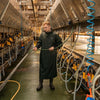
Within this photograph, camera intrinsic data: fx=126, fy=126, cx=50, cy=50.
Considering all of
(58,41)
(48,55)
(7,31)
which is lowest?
(48,55)

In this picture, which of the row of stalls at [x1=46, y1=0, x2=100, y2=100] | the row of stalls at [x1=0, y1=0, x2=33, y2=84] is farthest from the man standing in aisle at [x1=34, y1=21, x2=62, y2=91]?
the row of stalls at [x1=0, y1=0, x2=33, y2=84]

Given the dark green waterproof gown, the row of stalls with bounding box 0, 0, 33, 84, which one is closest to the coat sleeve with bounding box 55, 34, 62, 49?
the dark green waterproof gown

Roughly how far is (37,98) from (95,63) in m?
1.26

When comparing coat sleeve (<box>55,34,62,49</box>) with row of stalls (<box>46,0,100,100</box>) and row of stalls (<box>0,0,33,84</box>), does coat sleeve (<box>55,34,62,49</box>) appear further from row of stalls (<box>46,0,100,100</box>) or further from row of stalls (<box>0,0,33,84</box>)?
row of stalls (<box>0,0,33,84</box>)

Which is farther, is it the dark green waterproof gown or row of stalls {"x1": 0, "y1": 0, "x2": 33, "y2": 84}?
row of stalls {"x1": 0, "y1": 0, "x2": 33, "y2": 84}

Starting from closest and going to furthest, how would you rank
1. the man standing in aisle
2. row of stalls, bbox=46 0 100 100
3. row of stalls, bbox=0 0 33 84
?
row of stalls, bbox=46 0 100 100, the man standing in aisle, row of stalls, bbox=0 0 33 84

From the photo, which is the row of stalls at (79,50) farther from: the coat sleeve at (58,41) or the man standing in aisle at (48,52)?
the man standing in aisle at (48,52)

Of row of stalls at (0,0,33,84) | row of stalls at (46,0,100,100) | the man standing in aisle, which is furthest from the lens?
row of stalls at (0,0,33,84)

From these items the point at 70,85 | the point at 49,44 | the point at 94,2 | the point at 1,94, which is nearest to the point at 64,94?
the point at 70,85

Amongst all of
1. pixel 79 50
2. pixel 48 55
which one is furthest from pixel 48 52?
pixel 79 50

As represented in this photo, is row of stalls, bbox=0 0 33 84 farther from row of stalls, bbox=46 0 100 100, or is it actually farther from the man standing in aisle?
row of stalls, bbox=46 0 100 100

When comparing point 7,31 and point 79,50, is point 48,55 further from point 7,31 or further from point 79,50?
point 7,31

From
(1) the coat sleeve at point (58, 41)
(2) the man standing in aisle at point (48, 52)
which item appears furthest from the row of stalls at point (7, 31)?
(1) the coat sleeve at point (58, 41)

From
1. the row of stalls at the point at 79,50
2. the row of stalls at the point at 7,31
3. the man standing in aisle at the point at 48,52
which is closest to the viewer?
the row of stalls at the point at 79,50
